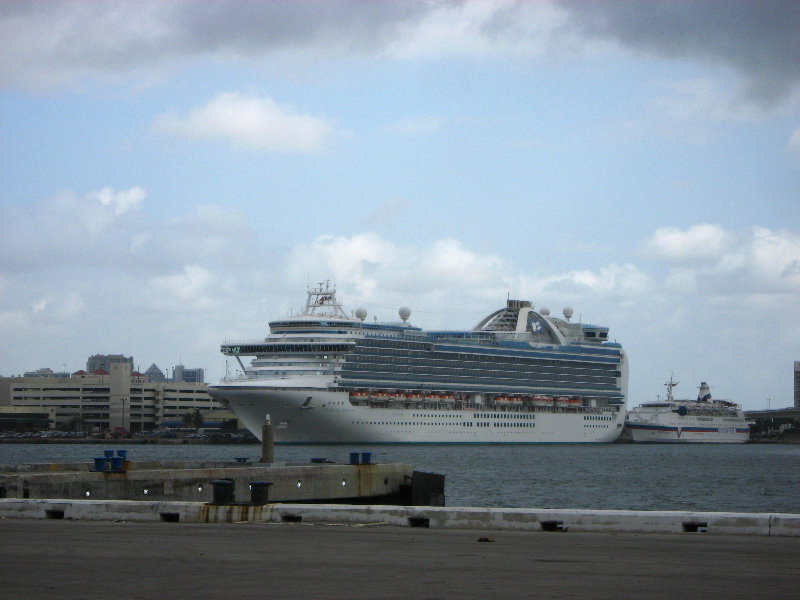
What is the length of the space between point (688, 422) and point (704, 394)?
16.1 meters

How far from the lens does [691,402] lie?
156500 mm

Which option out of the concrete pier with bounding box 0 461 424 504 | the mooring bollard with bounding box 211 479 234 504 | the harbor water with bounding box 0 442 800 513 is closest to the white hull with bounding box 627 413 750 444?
the harbor water with bounding box 0 442 800 513

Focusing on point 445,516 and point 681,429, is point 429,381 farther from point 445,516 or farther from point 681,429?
point 445,516

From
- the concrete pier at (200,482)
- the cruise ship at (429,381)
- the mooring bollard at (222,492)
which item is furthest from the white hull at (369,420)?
the mooring bollard at (222,492)

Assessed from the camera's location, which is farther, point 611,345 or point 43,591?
point 611,345

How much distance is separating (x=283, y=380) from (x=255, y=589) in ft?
281

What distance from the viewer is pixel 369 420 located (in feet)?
324

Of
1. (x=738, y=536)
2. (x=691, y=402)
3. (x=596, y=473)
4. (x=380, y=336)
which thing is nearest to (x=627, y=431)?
(x=691, y=402)

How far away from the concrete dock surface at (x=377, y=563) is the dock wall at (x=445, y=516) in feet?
1.37

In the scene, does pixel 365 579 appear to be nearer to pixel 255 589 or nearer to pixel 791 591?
pixel 255 589

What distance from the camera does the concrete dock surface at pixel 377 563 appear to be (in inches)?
394

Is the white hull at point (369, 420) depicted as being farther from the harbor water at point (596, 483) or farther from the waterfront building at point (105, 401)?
the waterfront building at point (105, 401)

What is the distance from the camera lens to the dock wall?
15.9 meters

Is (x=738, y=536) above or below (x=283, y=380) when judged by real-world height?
below
